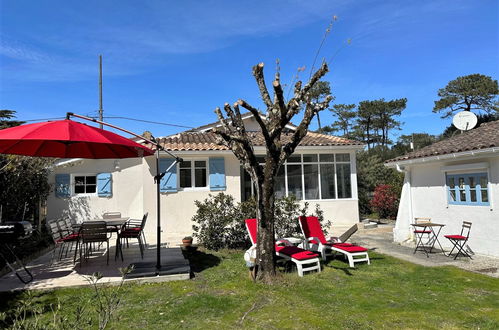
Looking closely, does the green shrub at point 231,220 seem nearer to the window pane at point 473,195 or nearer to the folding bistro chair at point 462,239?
the folding bistro chair at point 462,239

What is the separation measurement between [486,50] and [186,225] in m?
13.7

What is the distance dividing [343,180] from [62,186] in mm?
12556

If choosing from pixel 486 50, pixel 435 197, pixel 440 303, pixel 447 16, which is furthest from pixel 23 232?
pixel 486 50

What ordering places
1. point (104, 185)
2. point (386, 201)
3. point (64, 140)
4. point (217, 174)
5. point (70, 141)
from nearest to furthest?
point (64, 140) → point (70, 141) → point (217, 174) → point (104, 185) → point (386, 201)

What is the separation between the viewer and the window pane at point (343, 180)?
15.4 metres

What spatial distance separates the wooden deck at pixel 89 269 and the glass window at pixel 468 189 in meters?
7.88

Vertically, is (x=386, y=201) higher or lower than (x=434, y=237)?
higher

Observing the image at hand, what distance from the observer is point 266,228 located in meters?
6.73

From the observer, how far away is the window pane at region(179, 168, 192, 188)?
13.7m

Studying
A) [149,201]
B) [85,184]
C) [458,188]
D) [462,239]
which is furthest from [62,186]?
[458,188]

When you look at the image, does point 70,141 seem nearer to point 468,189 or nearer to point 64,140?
point 64,140

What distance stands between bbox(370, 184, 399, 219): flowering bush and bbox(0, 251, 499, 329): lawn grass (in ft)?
35.0

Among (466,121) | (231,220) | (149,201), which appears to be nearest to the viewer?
(231,220)

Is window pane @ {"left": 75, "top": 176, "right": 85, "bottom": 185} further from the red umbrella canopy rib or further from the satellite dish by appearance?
the satellite dish
